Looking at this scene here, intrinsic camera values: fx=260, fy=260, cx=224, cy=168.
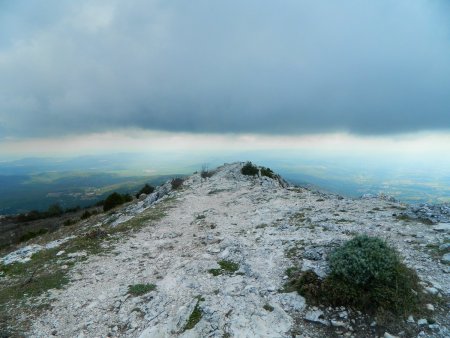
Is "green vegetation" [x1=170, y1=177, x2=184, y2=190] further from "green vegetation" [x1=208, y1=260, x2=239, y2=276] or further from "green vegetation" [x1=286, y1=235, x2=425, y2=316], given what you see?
"green vegetation" [x1=286, y1=235, x2=425, y2=316]

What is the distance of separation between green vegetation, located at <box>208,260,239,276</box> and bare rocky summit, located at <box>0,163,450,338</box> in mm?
48

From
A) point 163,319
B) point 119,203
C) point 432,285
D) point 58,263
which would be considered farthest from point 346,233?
point 119,203

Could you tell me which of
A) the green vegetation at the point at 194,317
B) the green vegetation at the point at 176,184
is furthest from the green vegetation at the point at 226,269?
the green vegetation at the point at 176,184

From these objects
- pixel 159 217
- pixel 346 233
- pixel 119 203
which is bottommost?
pixel 119 203

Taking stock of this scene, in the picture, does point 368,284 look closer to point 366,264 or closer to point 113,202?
point 366,264

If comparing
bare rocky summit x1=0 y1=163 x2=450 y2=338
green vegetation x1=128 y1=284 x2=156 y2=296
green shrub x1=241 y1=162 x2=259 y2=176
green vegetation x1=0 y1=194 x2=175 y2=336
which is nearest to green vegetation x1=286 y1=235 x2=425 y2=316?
bare rocky summit x1=0 y1=163 x2=450 y2=338

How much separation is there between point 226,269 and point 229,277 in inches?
30.8

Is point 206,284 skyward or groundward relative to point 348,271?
groundward

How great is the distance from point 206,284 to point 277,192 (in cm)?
1828

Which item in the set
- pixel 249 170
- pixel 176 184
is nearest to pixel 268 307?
pixel 176 184

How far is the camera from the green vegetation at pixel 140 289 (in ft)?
32.7

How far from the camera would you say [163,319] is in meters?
8.17

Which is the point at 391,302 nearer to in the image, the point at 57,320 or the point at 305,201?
the point at 57,320

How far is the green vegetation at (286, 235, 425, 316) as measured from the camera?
7520mm
